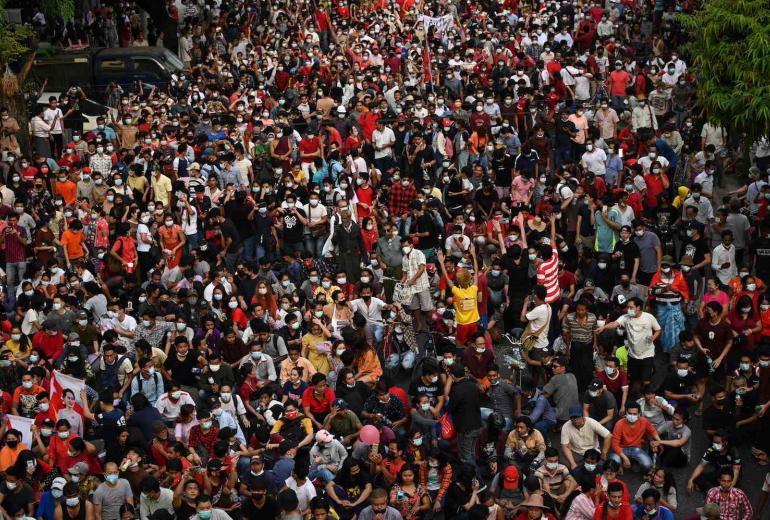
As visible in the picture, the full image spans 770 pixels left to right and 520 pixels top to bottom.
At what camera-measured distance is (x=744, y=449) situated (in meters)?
16.4

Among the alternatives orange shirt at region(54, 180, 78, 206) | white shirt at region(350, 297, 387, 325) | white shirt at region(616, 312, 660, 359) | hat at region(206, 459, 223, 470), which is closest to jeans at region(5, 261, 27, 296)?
orange shirt at region(54, 180, 78, 206)

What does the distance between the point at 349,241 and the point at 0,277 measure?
526 centimetres

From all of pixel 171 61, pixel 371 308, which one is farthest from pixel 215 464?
pixel 171 61

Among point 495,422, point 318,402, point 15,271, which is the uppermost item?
point 318,402

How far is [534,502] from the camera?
14.1 metres

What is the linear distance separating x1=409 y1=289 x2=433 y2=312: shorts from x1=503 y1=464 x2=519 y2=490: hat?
4.53m

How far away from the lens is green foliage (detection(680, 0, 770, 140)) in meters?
20.7

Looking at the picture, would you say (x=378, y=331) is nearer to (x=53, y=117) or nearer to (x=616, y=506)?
(x=616, y=506)

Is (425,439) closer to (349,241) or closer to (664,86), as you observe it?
(349,241)

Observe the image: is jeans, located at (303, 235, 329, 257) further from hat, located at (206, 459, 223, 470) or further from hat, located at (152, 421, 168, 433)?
hat, located at (206, 459, 223, 470)

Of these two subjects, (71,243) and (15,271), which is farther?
(15,271)

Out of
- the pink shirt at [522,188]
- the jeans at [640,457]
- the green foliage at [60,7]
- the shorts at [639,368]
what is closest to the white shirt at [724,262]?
the shorts at [639,368]

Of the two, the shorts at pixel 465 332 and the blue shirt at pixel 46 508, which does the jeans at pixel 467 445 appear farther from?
the blue shirt at pixel 46 508

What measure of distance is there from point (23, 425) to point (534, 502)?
6184 mm
